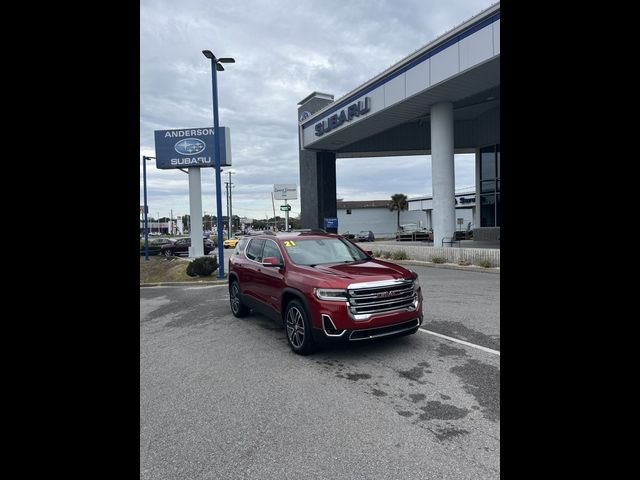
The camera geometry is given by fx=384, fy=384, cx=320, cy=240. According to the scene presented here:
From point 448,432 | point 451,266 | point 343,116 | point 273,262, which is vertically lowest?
point 448,432

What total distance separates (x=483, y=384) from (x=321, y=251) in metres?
3.11

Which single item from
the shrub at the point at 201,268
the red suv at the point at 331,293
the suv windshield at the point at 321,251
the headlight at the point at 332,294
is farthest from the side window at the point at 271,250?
the shrub at the point at 201,268

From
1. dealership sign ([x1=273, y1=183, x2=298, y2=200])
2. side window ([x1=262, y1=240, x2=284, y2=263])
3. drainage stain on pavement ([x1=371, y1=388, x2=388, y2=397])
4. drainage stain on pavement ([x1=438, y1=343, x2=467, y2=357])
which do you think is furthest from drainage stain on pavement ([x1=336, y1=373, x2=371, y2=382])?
dealership sign ([x1=273, y1=183, x2=298, y2=200])

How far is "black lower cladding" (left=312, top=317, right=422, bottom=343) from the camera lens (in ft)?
15.7

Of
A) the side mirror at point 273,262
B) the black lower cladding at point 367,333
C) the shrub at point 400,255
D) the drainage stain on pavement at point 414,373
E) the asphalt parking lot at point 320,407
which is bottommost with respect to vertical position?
the asphalt parking lot at point 320,407

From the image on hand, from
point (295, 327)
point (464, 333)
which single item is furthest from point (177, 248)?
point (464, 333)

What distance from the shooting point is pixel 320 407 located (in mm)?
3689

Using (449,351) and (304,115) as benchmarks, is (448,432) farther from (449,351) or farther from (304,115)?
(304,115)

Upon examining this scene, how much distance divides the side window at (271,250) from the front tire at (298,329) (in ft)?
2.98

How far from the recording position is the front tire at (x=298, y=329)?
5.06 meters

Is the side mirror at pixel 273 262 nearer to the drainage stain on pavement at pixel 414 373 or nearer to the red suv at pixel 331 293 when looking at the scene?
the red suv at pixel 331 293
